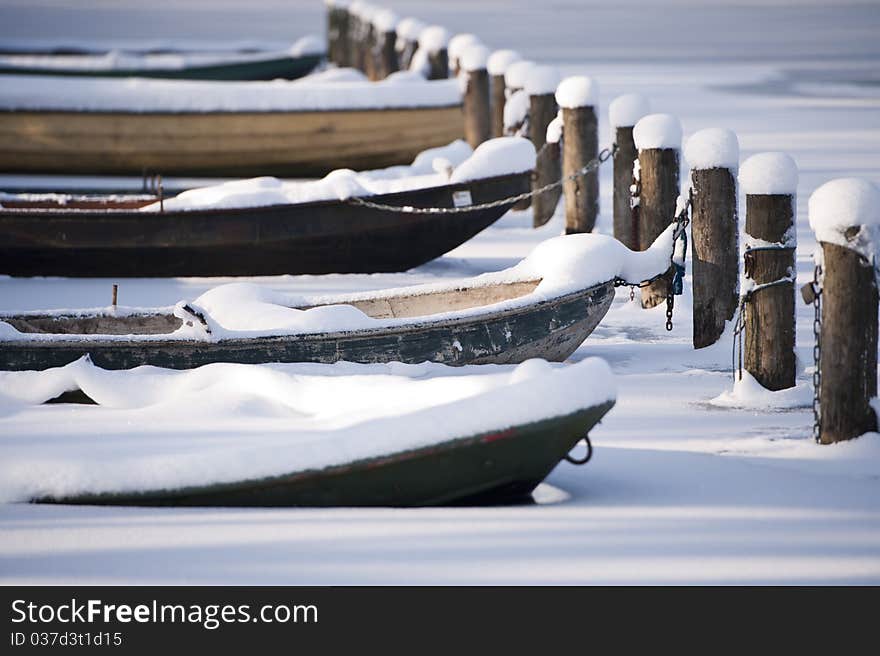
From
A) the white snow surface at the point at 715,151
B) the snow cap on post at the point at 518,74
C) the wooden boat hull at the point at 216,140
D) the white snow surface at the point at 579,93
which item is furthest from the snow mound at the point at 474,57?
the white snow surface at the point at 715,151

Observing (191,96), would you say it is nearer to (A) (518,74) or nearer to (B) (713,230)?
(A) (518,74)

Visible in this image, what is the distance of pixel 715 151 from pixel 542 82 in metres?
4.29

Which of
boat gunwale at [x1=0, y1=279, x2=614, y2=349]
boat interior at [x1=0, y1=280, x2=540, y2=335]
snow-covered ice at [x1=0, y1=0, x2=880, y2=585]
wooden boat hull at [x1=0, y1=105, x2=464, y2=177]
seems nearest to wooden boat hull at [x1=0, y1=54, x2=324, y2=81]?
wooden boat hull at [x1=0, y1=105, x2=464, y2=177]

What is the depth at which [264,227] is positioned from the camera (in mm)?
8781

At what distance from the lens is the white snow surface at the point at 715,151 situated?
647cm

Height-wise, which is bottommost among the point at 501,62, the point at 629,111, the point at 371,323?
the point at 371,323

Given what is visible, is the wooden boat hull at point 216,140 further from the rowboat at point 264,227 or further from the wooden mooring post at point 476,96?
the rowboat at point 264,227

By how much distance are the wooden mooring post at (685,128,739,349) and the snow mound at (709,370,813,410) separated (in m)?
0.77

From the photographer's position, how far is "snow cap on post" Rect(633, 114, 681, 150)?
7281mm

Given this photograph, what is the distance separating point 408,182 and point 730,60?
14.5 meters

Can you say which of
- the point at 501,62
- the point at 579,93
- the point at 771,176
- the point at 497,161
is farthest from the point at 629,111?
the point at 501,62

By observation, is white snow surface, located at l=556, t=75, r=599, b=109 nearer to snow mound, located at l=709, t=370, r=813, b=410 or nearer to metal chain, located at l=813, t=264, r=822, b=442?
snow mound, located at l=709, t=370, r=813, b=410

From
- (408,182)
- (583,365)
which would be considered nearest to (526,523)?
(583,365)

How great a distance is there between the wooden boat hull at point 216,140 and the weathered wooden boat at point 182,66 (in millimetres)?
4551
